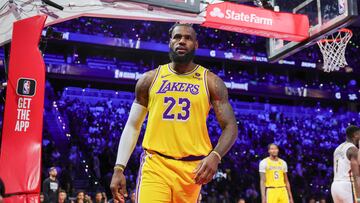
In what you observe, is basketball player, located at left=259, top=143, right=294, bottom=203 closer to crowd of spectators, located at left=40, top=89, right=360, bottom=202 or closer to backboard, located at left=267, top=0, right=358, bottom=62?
backboard, located at left=267, top=0, right=358, bottom=62

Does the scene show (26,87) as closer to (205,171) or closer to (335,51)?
(205,171)

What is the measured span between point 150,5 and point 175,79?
4878 millimetres

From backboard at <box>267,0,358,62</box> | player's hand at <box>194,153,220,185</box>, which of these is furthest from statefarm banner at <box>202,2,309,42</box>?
player's hand at <box>194,153,220,185</box>

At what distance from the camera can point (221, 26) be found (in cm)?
912

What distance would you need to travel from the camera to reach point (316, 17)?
378 inches

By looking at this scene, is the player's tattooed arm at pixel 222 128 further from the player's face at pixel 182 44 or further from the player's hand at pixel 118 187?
the player's hand at pixel 118 187

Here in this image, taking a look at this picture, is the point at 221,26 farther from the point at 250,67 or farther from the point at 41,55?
the point at 250,67

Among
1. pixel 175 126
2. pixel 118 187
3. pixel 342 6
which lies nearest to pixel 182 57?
pixel 175 126

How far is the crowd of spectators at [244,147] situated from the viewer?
17.8m

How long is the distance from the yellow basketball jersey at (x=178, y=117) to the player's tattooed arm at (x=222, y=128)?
65mm

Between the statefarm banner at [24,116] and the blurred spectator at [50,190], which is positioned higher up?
the statefarm banner at [24,116]

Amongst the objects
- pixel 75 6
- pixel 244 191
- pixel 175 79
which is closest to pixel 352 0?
pixel 75 6

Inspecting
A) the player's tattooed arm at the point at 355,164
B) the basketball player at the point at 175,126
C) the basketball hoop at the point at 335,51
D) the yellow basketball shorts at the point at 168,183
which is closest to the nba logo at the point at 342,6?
the basketball hoop at the point at 335,51

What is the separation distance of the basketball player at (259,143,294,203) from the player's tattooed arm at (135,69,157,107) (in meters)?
5.80
